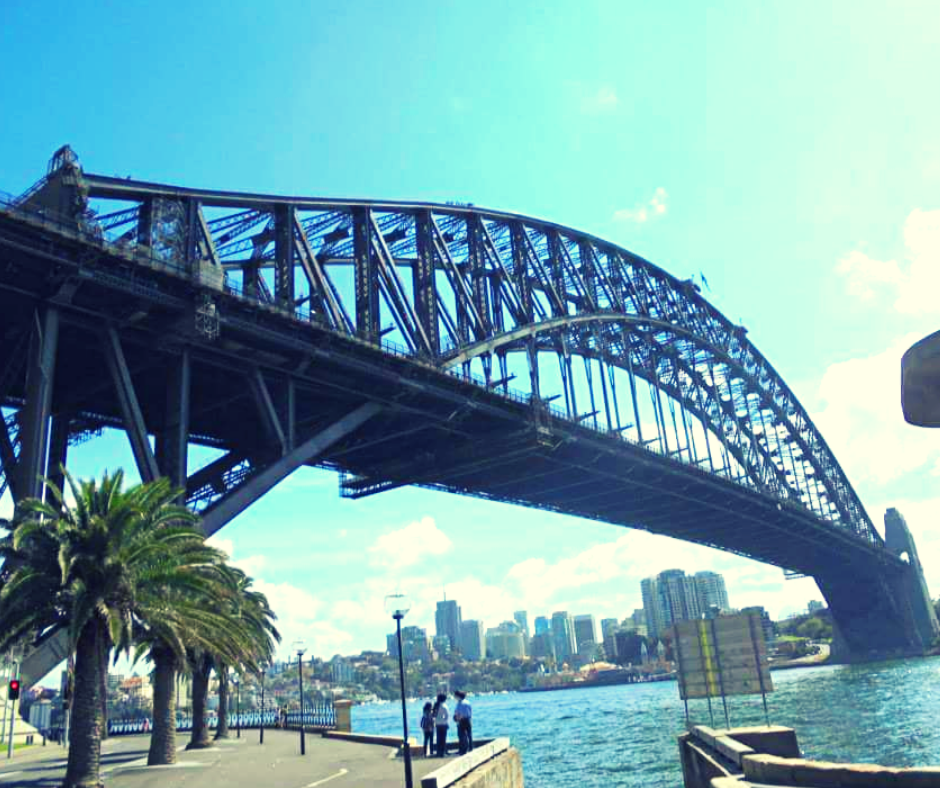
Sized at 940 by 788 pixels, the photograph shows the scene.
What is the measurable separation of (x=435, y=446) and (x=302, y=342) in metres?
25.7

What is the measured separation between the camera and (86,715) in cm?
2341

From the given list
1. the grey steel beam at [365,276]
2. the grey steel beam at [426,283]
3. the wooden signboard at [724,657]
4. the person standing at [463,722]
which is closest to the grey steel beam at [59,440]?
the grey steel beam at [365,276]

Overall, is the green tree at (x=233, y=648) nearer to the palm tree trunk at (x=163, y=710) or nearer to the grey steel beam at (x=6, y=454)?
the palm tree trunk at (x=163, y=710)

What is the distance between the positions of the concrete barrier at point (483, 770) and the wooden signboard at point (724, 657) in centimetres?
700

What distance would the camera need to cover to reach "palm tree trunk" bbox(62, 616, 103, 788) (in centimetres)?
2291

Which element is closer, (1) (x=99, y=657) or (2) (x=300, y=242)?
(1) (x=99, y=657)

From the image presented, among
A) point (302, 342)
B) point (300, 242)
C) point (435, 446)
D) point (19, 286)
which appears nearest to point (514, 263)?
point (435, 446)

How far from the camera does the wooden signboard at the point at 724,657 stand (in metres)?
28.9

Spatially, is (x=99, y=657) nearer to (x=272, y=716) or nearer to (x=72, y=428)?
(x=72, y=428)

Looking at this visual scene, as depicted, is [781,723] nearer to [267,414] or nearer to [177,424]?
[267,414]

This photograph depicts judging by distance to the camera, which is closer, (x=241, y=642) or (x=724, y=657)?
(x=241, y=642)

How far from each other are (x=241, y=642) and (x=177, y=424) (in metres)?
13.3

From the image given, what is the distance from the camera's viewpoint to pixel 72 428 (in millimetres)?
49812

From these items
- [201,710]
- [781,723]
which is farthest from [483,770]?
[781,723]
